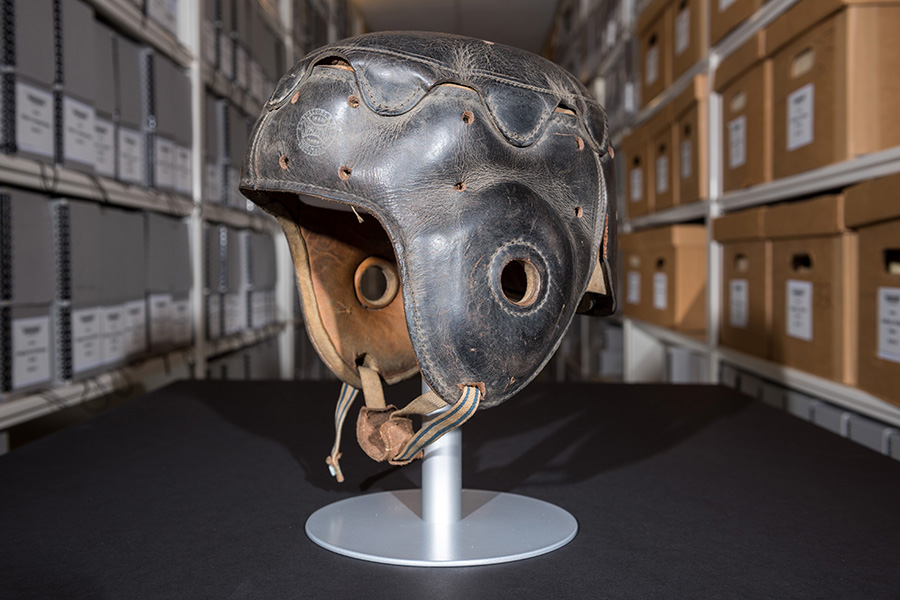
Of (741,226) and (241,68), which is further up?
(241,68)

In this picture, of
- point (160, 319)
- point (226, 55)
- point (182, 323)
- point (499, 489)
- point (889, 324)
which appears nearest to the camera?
point (499, 489)

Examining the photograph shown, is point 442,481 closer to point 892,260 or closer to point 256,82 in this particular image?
point 892,260

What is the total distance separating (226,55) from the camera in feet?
6.70

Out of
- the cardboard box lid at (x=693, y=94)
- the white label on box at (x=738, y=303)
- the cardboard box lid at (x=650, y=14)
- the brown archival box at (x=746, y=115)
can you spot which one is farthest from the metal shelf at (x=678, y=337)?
the cardboard box lid at (x=650, y=14)

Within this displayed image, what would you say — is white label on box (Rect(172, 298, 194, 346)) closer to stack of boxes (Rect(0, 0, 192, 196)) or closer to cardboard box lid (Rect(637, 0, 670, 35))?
stack of boxes (Rect(0, 0, 192, 196))

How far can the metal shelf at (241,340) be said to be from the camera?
1908 mm

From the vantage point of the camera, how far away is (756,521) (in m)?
0.60

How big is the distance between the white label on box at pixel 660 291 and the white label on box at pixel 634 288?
0.15m

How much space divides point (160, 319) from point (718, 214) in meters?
1.34

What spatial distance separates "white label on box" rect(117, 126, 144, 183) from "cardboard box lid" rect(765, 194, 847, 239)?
1.30 m

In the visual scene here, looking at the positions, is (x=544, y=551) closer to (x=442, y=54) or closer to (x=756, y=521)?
(x=756, y=521)

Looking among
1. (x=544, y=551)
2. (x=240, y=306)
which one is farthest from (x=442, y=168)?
(x=240, y=306)

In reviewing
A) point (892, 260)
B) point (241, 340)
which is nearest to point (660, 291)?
point (892, 260)

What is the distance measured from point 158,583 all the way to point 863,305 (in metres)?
1.04
